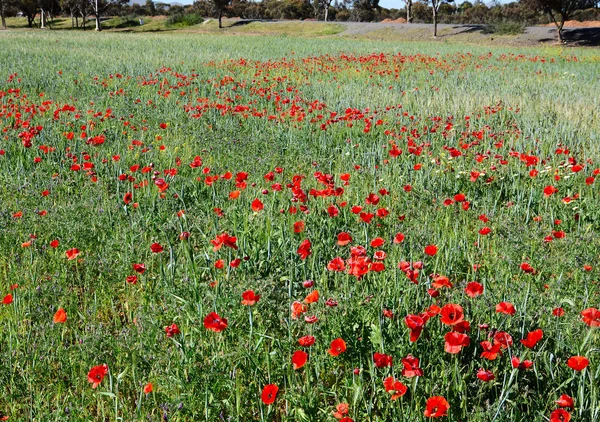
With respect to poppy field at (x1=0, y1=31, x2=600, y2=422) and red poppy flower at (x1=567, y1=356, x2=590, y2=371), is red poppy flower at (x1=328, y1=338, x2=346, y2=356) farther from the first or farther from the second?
red poppy flower at (x1=567, y1=356, x2=590, y2=371)

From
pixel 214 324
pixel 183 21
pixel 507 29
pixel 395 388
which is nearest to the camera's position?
pixel 395 388

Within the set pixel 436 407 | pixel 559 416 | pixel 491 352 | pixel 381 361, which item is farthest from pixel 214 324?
pixel 559 416

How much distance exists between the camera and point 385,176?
16.3ft

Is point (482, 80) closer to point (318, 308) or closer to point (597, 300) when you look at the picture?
point (597, 300)

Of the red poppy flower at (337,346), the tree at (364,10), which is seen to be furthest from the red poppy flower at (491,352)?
the tree at (364,10)

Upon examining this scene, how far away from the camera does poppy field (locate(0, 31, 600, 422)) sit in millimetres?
2156

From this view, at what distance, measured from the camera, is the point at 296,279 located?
314 centimetres

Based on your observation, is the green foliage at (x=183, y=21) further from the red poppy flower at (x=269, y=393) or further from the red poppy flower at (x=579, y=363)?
the red poppy flower at (x=579, y=363)

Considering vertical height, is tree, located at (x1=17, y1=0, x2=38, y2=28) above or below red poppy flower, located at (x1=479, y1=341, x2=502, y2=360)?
above

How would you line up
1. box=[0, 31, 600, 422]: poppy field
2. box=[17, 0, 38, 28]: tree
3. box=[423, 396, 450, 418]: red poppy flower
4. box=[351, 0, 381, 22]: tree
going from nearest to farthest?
box=[423, 396, 450, 418]: red poppy flower, box=[0, 31, 600, 422]: poppy field, box=[17, 0, 38, 28]: tree, box=[351, 0, 381, 22]: tree

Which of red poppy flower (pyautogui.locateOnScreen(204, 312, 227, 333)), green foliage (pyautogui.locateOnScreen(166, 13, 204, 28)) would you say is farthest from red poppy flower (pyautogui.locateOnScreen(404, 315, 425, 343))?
green foliage (pyautogui.locateOnScreen(166, 13, 204, 28))

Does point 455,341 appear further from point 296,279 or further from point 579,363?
point 296,279

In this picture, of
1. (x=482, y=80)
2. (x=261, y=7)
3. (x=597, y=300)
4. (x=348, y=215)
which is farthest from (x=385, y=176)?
(x=261, y=7)

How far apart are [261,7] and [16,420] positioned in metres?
97.1
